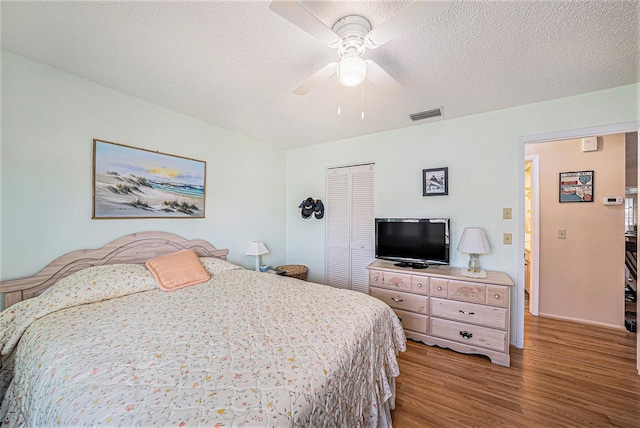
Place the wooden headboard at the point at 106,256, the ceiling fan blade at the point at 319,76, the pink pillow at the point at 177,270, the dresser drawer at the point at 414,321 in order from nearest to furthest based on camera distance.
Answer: the ceiling fan blade at the point at 319,76 → the wooden headboard at the point at 106,256 → the pink pillow at the point at 177,270 → the dresser drawer at the point at 414,321

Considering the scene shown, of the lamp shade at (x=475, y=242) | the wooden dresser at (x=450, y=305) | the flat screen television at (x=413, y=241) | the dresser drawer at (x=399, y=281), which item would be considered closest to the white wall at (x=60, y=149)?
the dresser drawer at (x=399, y=281)

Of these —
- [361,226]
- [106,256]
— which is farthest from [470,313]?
[106,256]

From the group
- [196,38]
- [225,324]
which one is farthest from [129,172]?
[225,324]

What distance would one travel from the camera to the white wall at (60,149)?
1.72 m

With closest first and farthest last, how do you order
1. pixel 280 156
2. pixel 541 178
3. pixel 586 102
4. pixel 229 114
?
pixel 586 102
pixel 229 114
pixel 541 178
pixel 280 156

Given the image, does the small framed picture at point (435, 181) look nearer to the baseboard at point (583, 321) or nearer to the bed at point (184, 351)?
the bed at point (184, 351)

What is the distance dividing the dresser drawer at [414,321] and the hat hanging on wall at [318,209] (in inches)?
66.3

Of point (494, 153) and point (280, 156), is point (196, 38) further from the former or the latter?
point (494, 153)

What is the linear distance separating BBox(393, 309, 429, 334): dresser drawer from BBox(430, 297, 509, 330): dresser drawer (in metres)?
0.13

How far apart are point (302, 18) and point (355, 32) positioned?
38 centimetres

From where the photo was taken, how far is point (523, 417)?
A: 1.60 m

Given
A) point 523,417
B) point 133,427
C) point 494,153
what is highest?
point 494,153

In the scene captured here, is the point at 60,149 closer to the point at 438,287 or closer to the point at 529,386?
the point at 438,287

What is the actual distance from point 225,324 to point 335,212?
248cm
